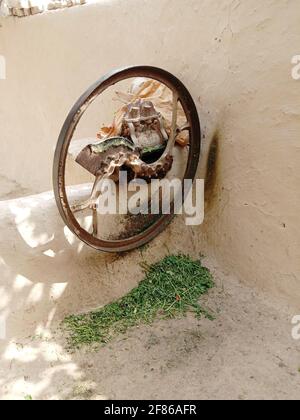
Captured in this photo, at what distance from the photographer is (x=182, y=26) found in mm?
2943

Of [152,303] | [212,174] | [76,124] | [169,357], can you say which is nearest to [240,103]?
[212,174]

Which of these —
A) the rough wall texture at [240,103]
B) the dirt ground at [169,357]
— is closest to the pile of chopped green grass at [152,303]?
the dirt ground at [169,357]

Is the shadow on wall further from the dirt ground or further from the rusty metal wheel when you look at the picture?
A: the dirt ground

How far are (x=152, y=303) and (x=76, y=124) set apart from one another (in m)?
1.19

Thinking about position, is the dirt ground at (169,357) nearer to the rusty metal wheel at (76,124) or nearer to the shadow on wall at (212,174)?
the rusty metal wheel at (76,124)

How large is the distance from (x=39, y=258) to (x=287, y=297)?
150cm

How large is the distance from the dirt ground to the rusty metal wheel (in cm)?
30

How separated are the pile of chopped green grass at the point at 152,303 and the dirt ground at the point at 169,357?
65 mm

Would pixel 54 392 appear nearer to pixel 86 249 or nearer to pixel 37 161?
pixel 86 249

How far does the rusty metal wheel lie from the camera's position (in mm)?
2162

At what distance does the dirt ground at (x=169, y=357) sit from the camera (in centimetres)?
207

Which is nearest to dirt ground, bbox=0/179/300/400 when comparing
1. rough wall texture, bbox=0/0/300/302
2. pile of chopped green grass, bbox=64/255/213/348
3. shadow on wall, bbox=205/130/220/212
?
pile of chopped green grass, bbox=64/255/213/348

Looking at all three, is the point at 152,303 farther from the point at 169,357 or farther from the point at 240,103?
the point at 240,103

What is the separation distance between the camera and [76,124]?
85.5 inches
